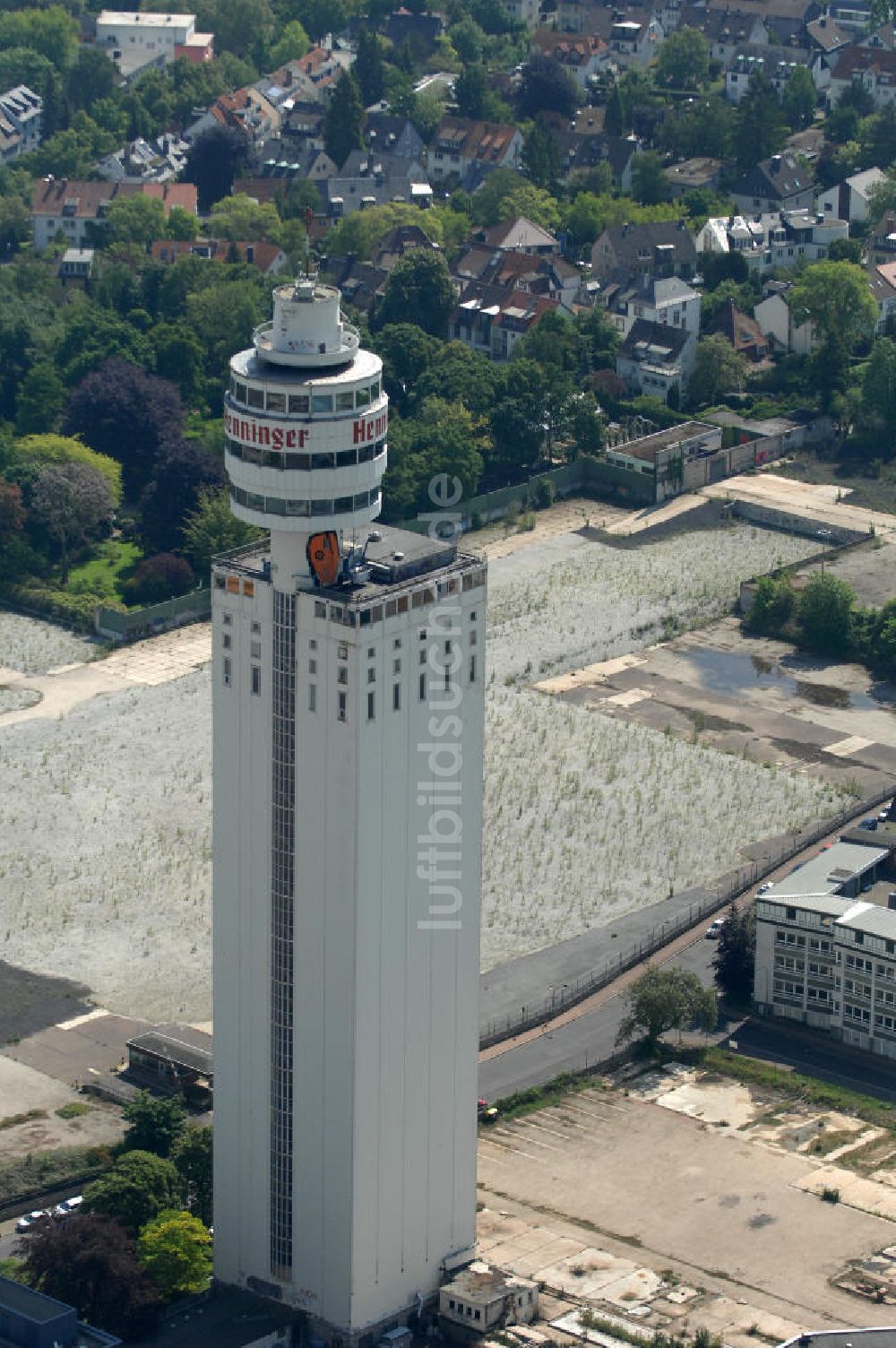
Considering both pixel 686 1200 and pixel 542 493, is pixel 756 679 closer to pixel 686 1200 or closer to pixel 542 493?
pixel 542 493

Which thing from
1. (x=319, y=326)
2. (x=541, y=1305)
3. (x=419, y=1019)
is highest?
(x=319, y=326)

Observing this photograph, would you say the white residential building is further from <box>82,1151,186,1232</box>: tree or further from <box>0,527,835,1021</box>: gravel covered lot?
<box>82,1151,186,1232</box>: tree

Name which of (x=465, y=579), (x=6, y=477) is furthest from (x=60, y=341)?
(x=465, y=579)

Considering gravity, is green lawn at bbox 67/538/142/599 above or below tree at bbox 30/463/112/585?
below

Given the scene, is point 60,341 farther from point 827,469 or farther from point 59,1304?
point 59,1304

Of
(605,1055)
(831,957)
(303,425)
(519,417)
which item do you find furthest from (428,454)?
(303,425)

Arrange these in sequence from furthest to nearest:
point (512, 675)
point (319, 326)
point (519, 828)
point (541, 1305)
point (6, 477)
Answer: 1. point (6, 477)
2. point (512, 675)
3. point (519, 828)
4. point (541, 1305)
5. point (319, 326)

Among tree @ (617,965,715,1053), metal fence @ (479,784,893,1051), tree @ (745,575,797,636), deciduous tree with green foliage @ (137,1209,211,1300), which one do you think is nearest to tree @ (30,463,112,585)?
tree @ (745,575,797,636)
